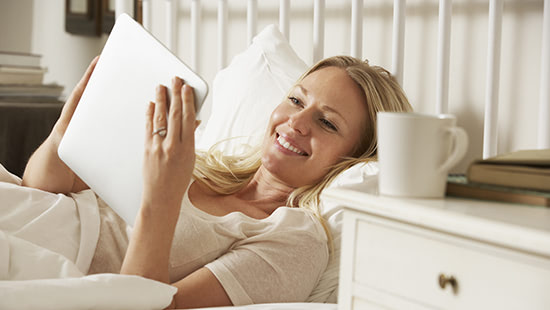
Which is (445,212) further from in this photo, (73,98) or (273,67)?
(273,67)

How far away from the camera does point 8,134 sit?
1.96 m

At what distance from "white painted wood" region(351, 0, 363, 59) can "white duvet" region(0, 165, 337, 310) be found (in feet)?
2.44

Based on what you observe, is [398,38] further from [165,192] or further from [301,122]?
[165,192]

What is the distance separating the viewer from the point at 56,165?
50.6 inches

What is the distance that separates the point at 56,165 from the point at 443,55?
0.86 m

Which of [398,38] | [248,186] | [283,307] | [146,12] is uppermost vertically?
[146,12]

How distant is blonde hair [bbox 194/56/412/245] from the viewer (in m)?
1.30

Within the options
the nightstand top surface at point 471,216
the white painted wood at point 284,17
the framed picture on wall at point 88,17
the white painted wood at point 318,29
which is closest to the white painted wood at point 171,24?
the white painted wood at point 284,17

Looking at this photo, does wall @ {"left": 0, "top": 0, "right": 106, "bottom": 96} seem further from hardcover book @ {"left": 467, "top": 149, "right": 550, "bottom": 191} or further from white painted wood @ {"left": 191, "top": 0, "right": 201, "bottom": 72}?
hardcover book @ {"left": 467, "top": 149, "right": 550, "bottom": 191}

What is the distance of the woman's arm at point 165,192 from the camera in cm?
96

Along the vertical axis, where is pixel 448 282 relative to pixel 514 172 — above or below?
below

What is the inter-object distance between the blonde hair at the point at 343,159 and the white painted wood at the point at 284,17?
39 cm

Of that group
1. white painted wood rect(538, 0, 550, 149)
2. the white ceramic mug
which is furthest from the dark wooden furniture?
the white ceramic mug

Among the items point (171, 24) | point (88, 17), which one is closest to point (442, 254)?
point (171, 24)
